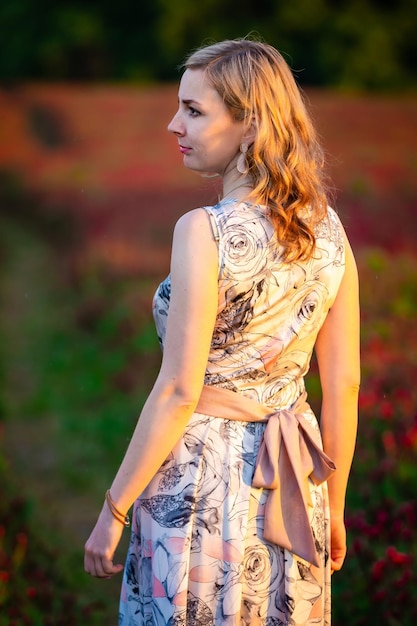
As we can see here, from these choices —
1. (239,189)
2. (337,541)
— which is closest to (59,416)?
(337,541)

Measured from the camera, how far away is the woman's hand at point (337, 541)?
2.62 m

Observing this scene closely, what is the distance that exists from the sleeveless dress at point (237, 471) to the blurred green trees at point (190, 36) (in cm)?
1549

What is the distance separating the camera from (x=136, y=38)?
68.4 ft

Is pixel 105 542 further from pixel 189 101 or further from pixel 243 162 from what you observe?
pixel 189 101

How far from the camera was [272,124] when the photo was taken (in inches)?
88.9

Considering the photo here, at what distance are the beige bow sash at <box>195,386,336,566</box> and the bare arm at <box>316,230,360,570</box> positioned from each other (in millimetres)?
198

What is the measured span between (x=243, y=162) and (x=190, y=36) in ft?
60.5

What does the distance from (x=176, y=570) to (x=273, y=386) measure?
1.69ft

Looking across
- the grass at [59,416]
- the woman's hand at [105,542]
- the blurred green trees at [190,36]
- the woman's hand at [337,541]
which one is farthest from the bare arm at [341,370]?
the blurred green trees at [190,36]

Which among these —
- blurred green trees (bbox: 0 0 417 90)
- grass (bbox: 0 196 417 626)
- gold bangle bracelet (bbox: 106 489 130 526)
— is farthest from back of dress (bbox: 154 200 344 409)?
blurred green trees (bbox: 0 0 417 90)

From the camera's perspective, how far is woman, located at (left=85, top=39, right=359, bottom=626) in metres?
2.19

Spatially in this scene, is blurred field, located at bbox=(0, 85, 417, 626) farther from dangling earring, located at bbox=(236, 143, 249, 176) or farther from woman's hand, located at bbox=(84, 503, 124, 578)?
woman's hand, located at bbox=(84, 503, 124, 578)

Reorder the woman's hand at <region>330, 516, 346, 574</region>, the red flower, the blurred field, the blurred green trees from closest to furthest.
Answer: the woman's hand at <region>330, 516, 346, 574</region>, the red flower, the blurred field, the blurred green trees

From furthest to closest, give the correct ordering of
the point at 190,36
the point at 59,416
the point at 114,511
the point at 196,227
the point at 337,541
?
the point at 190,36
the point at 59,416
the point at 337,541
the point at 114,511
the point at 196,227
